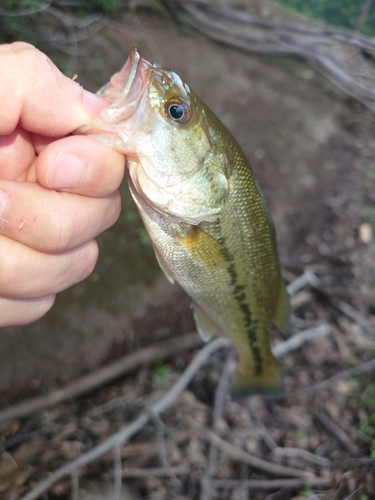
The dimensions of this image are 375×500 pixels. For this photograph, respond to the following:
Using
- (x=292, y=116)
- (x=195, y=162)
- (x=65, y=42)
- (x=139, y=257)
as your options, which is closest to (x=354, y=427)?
(x=139, y=257)

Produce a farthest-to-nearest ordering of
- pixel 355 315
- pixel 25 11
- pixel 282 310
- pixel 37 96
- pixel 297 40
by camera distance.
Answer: pixel 297 40, pixel 25 11, pixel 355 315, pixel 282 310, pixel 37 96

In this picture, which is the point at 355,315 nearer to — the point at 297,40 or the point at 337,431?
the point at 337,431

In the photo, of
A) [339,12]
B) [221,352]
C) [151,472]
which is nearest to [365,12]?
[339,12]

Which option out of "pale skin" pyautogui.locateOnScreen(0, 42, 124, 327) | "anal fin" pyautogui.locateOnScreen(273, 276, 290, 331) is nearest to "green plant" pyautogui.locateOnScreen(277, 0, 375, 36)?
"anal fin" pyautogui.locateOnScreen(273, 276, 290, 331)

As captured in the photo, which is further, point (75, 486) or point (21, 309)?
point (75, 486)

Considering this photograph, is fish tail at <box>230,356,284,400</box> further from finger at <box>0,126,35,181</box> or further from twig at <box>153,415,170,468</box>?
finger at <box>0,126,35,181</box>

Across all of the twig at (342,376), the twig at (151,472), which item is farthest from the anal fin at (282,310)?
the twig at (342,376)

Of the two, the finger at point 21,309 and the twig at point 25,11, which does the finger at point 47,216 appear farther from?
the twig at point 25,11
